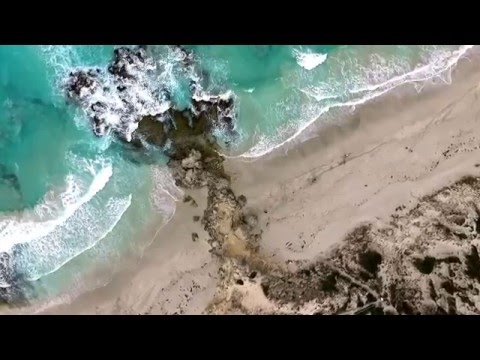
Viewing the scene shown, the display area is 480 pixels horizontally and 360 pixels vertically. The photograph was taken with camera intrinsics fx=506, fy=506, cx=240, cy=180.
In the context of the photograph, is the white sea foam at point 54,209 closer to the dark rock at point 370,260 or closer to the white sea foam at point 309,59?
the white sea foam at point 309,59

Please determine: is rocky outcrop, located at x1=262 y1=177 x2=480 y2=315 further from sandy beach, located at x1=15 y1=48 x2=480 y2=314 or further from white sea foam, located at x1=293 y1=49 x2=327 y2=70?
white sea foam, located at x1=293 y1=49 x2=327 y2=70

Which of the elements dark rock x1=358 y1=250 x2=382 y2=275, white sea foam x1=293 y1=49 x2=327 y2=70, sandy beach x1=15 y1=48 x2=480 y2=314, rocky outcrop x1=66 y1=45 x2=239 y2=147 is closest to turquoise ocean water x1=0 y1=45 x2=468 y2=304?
white sea foam x1=293 y1=49 x2=327 y2=70

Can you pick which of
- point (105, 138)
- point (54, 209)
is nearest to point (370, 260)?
point (105, 138)

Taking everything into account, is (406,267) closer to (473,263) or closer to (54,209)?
(473,263)

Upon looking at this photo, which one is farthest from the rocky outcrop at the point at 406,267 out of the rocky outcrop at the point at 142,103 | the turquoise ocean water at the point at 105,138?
the rocky outcrop at the point at 142,103
